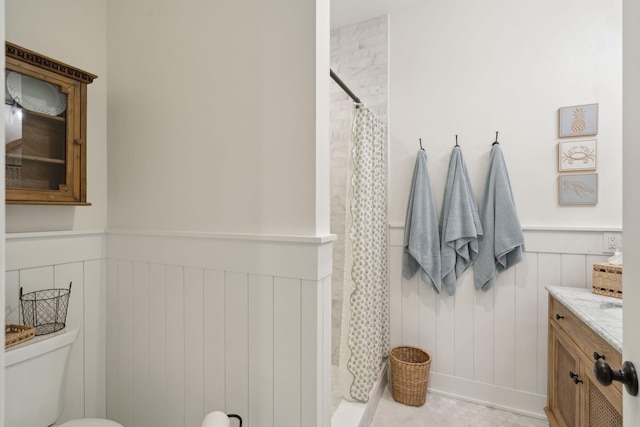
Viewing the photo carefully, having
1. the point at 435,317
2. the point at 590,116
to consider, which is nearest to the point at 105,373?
the point at 435,317

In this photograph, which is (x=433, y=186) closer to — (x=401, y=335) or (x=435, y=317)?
(x=435, y=317)

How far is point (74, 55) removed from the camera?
140 cm

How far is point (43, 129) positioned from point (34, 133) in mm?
37

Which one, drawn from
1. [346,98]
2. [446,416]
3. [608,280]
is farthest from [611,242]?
[346,98]

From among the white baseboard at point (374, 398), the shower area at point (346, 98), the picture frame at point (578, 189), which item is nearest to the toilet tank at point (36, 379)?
the white baseboard at point (374, 398)

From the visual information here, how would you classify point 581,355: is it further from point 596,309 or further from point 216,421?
point 216,421

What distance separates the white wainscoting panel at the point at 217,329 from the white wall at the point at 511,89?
1432mm

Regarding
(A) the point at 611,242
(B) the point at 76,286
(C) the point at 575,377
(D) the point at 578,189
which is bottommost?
(C) the point at 575,377

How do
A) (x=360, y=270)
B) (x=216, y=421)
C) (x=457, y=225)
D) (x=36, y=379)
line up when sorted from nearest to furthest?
1. (x=216, y=421)
2. (x=36, y=379)
3. (x=360, y=270)
4. (x=457, y=225)

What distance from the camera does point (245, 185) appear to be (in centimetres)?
119

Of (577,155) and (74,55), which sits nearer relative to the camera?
(74,55)

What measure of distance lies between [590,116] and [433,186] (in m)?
0.97

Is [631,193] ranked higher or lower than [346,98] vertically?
lower

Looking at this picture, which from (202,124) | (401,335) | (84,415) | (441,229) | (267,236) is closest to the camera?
(267,236)
